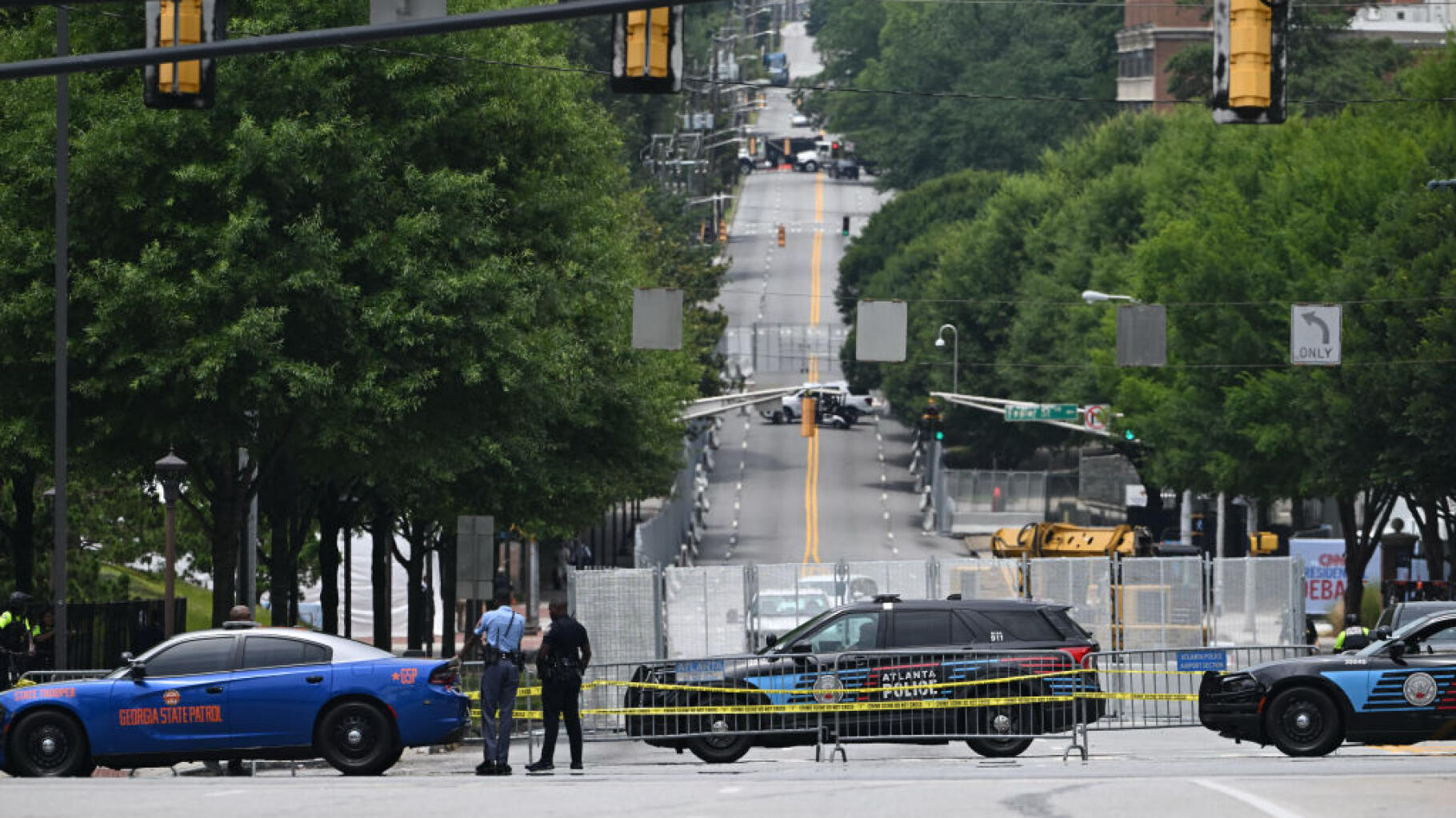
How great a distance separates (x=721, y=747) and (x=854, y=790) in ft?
17.3

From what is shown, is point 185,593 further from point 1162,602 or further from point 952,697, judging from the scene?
point 952,697

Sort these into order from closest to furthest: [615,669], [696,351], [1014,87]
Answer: [615,669], [696,351], [1014,87]

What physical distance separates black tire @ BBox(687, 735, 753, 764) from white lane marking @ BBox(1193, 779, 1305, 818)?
19.8 ft

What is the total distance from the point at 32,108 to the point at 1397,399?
2893 centimetres

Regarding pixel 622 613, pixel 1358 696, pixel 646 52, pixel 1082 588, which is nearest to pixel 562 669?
pixel 1358 696

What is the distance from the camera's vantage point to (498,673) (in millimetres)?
21875

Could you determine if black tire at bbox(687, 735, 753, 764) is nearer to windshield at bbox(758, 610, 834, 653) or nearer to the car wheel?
the car wheel

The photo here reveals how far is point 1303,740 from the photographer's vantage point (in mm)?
21344

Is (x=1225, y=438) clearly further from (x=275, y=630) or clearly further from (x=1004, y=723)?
(x=275, y=630)

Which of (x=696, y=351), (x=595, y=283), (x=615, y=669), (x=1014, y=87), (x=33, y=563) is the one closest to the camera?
(x=615, y=669)

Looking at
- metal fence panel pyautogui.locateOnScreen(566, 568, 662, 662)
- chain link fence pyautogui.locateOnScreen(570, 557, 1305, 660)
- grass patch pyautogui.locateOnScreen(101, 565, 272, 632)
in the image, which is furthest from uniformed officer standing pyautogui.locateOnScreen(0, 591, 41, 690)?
grass patch pyautogui.locateOnScreen(101, 565, 272, 632)

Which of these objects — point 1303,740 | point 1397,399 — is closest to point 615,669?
point 1303,740

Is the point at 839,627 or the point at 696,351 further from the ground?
the point at 696,351

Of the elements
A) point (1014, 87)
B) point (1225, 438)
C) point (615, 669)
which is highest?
point (1014, 87)
